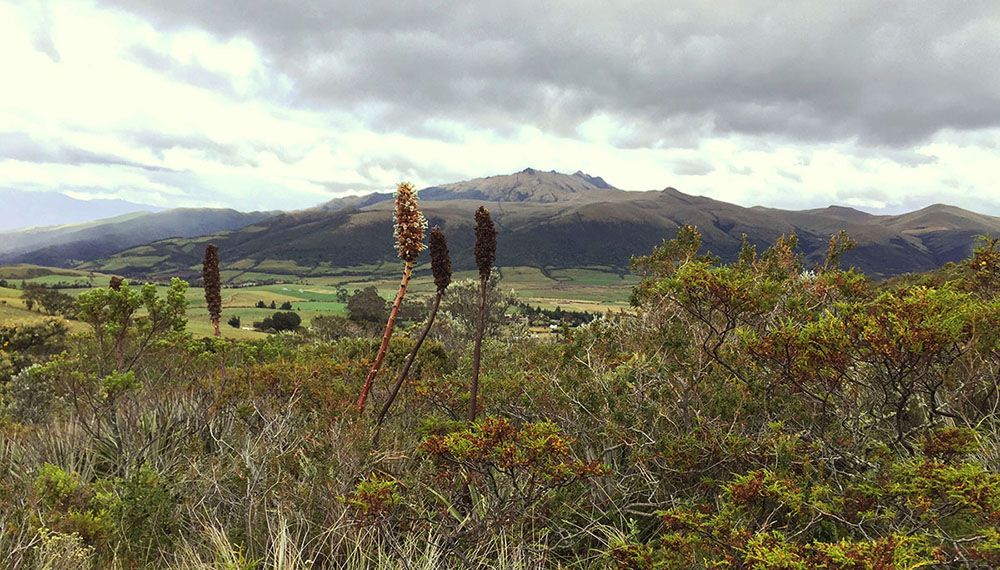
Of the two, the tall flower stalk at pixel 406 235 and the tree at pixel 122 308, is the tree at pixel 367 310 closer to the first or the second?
the tree at pixel 122 308

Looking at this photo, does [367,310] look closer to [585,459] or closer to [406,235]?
[406,235]

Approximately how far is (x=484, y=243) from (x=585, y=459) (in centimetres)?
316

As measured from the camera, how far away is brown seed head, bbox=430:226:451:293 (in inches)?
257

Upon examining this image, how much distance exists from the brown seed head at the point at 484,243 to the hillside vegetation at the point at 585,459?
194 cm

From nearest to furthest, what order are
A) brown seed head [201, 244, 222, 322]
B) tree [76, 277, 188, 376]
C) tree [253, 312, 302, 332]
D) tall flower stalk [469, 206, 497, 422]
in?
1. tall flower stalk [469, 206, 497, 422]
2. tree [76, 277, 188, 376]
3. brown seed head [201, 244, 222, 322]
4. tree [253, 312, 302, 332]

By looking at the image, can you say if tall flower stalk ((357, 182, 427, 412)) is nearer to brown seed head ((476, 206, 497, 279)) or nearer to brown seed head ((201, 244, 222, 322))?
brown seed head ((476, 206, 497, 279))

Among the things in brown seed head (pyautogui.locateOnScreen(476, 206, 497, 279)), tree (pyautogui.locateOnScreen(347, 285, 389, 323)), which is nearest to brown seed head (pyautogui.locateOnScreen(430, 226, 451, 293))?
brown seed head (pyautogui.locateOnScreen(476, 206, 497, 279))

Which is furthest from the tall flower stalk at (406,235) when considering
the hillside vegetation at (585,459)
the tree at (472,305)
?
the tree at (472,305)

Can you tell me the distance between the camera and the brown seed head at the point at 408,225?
6840mm

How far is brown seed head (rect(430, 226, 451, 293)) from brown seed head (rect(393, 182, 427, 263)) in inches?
13.6

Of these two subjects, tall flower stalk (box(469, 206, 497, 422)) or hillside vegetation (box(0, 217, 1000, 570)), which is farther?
tall flower stalk (box(469, 206, 497, 422))

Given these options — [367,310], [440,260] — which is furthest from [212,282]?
[367,310]

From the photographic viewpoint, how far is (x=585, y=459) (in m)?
6.48

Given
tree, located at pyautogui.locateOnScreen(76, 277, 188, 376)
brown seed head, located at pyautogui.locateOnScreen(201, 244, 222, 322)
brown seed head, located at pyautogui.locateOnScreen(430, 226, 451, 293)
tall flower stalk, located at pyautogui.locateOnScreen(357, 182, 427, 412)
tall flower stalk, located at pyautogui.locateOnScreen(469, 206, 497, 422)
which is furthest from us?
brown seed head, located at pyautogui.locateOnScreen(201, 244, 222, 322)
